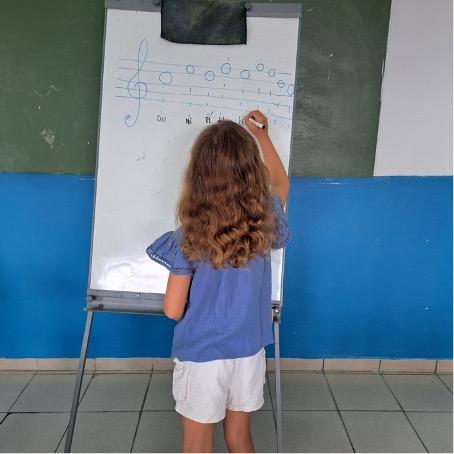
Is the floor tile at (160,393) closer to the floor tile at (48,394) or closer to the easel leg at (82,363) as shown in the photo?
the floor tile at (48,394)

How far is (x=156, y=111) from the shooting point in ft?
5.45

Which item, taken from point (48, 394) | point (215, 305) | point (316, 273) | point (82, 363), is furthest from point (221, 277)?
point (48, 394)

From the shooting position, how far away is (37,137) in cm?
214

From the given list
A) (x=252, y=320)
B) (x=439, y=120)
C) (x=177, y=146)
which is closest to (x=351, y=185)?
(x=439, y=120)

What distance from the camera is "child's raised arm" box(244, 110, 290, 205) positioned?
1567mm

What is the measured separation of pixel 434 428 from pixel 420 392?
11.5 inches

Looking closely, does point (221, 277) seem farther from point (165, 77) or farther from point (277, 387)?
point (165, 77)

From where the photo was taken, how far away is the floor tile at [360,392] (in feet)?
7.08

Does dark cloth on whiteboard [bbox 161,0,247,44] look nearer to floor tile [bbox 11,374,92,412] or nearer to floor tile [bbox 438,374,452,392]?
floor tile [bbox 11,374,92,412]

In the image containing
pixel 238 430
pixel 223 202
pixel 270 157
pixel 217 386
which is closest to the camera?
pixel 223 202

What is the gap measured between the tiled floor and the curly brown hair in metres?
1.04

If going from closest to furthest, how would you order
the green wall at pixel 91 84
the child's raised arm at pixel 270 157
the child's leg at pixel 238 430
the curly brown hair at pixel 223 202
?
1. the curly brown hair at pixel 223 202
2. the child's leg at pixel 238 430
3. the child's raised arm at pixel 270 157
4. the green wall at pixel 91 84

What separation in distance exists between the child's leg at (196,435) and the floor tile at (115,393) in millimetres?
808

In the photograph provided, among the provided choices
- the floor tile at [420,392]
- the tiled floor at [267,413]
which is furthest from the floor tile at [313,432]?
the floor tile at [420,392]
